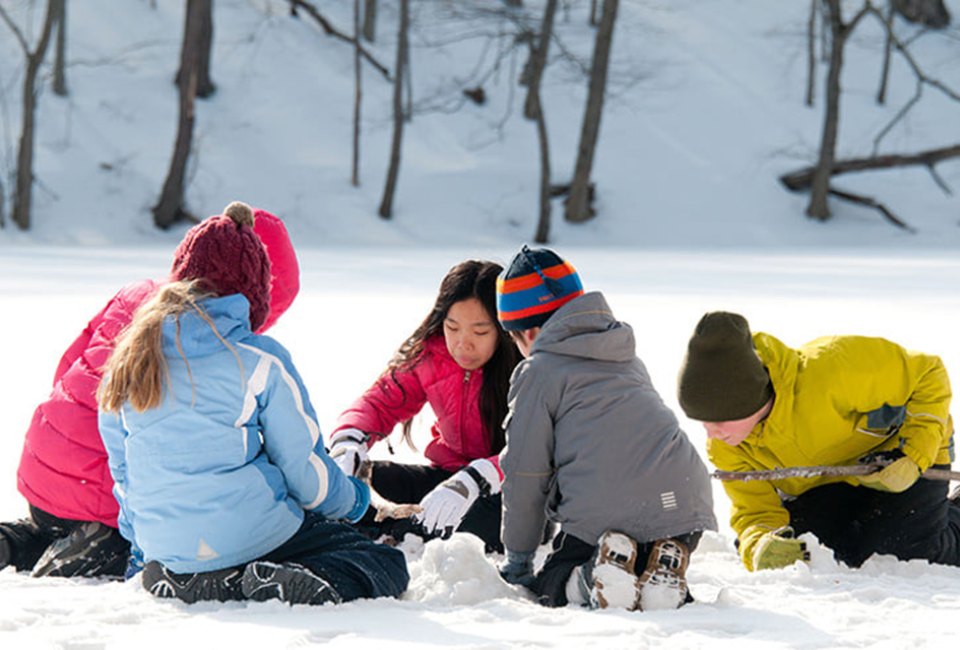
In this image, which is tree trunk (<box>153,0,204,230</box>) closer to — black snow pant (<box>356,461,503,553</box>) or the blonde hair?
black snow pant (<box>356,461,503,553</box>)

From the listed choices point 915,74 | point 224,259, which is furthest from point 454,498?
point 915,74

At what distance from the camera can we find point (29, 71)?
1928 cm

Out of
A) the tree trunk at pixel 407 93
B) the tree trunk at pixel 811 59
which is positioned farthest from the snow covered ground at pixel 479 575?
the tree trunk at pixel 811 59

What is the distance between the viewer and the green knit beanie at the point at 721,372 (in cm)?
340

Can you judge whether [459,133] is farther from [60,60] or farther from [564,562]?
[564,562]

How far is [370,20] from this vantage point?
27172mm

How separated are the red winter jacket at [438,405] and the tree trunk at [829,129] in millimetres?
18752

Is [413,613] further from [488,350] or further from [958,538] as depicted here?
[958,538]

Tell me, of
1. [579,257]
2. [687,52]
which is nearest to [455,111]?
[687,52]

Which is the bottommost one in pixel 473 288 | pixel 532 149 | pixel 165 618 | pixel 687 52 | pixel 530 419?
pixel 165 618

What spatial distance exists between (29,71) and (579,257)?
8815mm

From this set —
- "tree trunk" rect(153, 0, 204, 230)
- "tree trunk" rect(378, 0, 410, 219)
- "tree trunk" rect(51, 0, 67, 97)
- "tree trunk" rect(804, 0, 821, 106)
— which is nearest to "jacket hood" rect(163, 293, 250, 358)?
"tree trunk" rect(153, 0, 204, 230)

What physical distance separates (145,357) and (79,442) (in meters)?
0.76

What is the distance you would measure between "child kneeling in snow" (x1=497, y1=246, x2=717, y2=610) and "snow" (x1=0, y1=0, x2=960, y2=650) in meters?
0.15
